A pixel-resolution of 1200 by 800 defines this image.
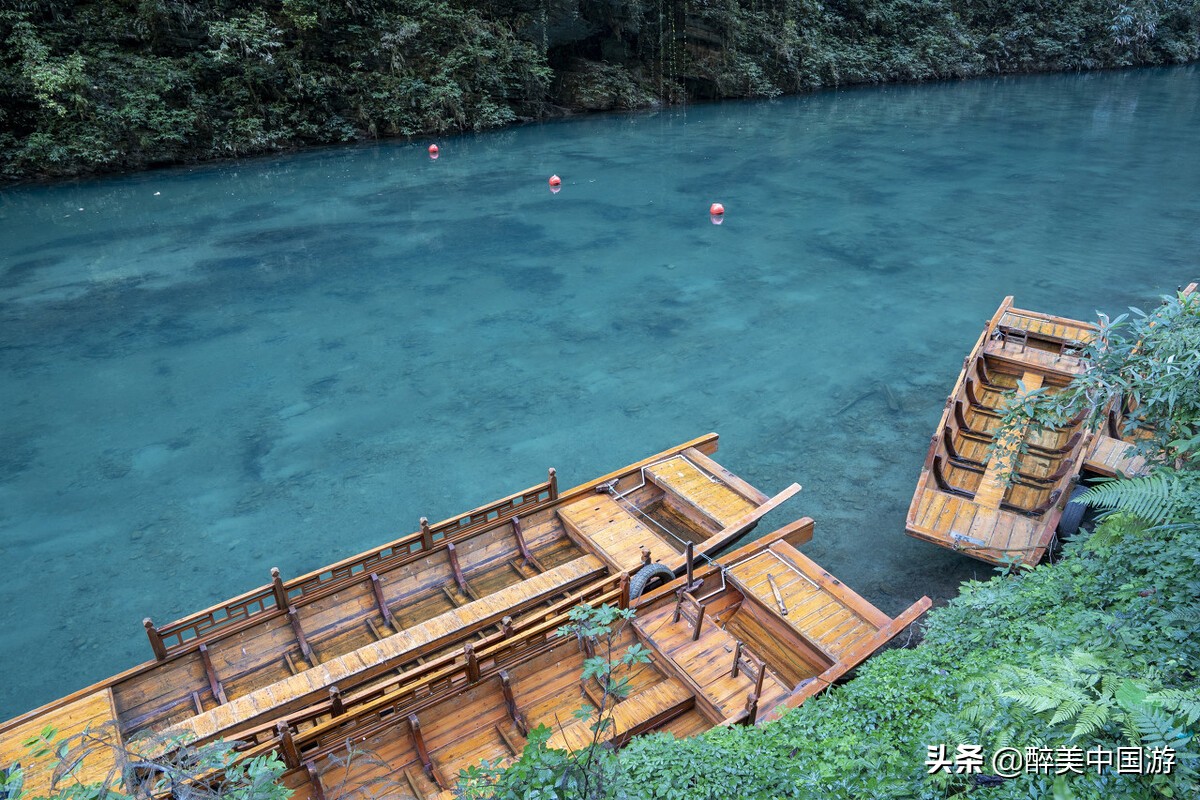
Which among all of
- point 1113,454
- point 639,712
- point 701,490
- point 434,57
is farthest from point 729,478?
point 434,57

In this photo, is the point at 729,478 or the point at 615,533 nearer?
the point at 615,533

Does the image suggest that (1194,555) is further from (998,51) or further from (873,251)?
(998,51)

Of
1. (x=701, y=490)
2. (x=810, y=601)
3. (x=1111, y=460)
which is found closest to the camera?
(x=810, y=601)

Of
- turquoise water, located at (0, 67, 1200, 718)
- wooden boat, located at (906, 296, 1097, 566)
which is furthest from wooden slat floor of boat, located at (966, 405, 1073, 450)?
turquoise water, located at (0, 67, 1200, 718)

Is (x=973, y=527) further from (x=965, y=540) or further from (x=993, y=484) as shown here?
(x=993, y=484)

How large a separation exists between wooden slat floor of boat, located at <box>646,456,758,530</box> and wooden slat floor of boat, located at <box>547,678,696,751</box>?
2.49 metres

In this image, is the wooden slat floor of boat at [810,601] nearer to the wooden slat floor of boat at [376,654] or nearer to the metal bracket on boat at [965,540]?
the metal bracket on boat at [965,540]

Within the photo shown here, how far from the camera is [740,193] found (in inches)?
1030

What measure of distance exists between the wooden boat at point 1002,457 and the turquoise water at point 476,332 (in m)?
0.94

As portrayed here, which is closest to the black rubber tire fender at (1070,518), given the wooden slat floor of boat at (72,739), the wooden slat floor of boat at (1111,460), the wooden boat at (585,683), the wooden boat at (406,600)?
the wooden slat floor of boat at (1111,460)

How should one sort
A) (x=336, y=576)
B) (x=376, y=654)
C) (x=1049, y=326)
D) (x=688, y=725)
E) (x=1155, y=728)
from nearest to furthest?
(x=1155, y=728) < (x=688, y=725) < (x=376, y=654) < (x=336, y=576) < (x=1049, y=326)

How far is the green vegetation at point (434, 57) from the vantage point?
1109 inches

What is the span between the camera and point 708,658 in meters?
7.40

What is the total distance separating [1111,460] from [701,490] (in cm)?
534
